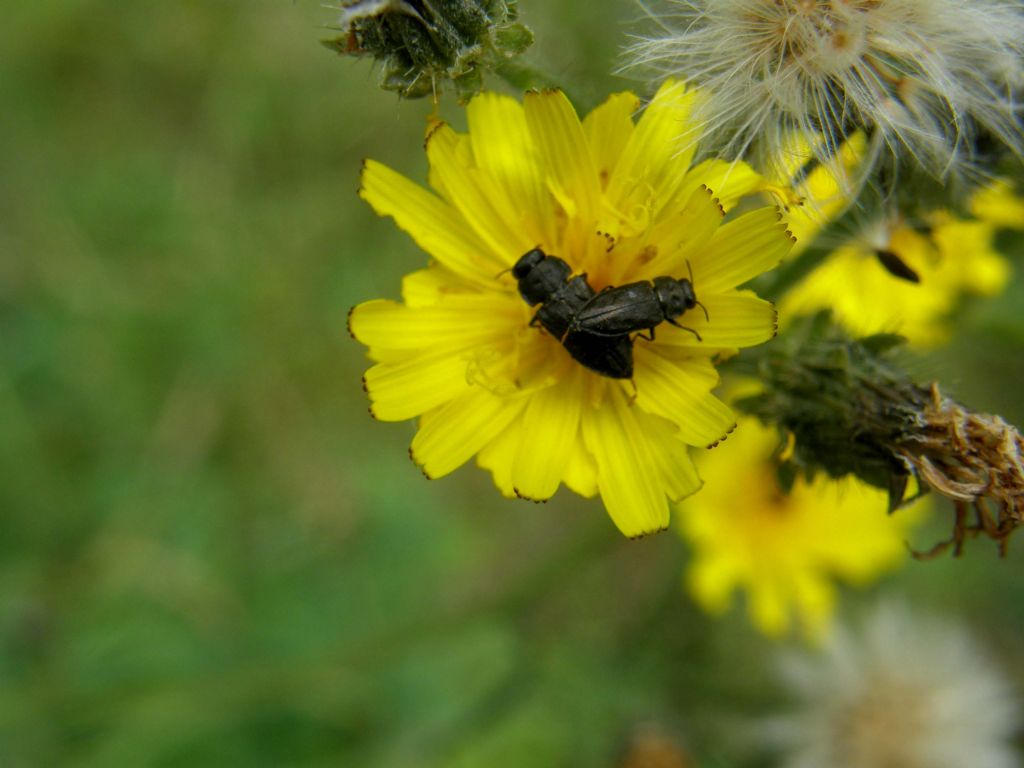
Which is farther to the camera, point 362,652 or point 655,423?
point 362,652

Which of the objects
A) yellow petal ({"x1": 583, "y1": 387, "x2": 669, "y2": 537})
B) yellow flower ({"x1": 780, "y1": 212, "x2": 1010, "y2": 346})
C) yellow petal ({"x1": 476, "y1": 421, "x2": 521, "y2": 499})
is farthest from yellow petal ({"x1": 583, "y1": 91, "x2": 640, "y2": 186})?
yellow flower ({"x1": 780, "y1": 212, "x2": 1010, "y2": 346})

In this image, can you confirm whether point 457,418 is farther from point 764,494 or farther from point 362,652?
point 764,494

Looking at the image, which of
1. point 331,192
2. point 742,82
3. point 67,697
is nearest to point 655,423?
point 742,82

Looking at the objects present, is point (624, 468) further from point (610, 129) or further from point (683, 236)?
point (610, 129)

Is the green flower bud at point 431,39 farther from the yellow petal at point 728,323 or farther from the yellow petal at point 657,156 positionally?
the yellow petal at point 728,323

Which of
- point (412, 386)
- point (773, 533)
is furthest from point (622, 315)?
point (773, 533)

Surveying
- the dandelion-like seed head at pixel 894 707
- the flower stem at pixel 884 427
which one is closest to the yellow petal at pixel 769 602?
the dandelion-like seed head at pixel 894 707
